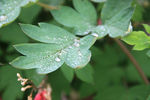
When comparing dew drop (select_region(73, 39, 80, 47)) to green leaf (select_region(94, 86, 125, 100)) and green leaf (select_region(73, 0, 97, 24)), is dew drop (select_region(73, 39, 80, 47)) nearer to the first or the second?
green leaf (select_region(73, 0, 97, 24))

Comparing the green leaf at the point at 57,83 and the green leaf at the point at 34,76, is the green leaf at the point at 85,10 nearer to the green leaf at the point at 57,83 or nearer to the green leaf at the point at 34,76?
the green leaf at the point at 34,76

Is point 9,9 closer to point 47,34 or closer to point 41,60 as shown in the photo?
point 47,34

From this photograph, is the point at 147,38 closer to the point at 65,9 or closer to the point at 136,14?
the point at 65,9

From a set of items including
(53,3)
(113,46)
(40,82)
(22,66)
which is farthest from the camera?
(113,46)

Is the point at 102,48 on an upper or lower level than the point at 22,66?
lower

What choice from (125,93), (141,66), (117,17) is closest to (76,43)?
(117,17)

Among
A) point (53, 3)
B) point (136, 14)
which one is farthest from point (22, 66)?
point (136, 14)

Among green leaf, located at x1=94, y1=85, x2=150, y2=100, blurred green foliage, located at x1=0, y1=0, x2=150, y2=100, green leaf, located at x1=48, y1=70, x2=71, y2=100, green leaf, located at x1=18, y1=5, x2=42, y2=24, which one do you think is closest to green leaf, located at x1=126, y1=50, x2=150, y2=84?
blurred green foliage, located at x1=0, y1=0, x2=150, y2=100
